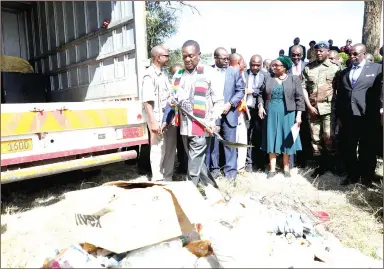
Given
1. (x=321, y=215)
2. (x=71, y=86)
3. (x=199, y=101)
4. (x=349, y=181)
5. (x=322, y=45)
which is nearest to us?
(x=321, y=215)

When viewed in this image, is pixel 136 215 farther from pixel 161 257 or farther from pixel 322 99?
pixel 322 99

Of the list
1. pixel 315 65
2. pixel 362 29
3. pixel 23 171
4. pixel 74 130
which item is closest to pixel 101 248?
pixel 23 171

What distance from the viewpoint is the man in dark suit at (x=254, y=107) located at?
15.2 feet

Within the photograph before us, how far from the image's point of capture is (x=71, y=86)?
505cm

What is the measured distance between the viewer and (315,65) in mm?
4301

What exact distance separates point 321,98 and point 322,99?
2 cm

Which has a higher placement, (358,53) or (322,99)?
(358,53)

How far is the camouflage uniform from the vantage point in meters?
4.19

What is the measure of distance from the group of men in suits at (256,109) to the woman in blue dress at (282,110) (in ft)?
0.93

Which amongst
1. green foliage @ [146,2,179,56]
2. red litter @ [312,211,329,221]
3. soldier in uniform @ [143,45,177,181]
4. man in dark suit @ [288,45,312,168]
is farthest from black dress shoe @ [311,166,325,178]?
green foliage @ [146,2,179,56]

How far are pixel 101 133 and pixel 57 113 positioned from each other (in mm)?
480

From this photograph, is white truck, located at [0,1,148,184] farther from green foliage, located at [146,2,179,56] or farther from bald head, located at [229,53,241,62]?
green foliage, located at [146,2,179,56]

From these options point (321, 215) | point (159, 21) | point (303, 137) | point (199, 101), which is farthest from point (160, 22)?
point (321, 215)

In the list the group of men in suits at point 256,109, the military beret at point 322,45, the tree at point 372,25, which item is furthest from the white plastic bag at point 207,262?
the tree at point 372,25
